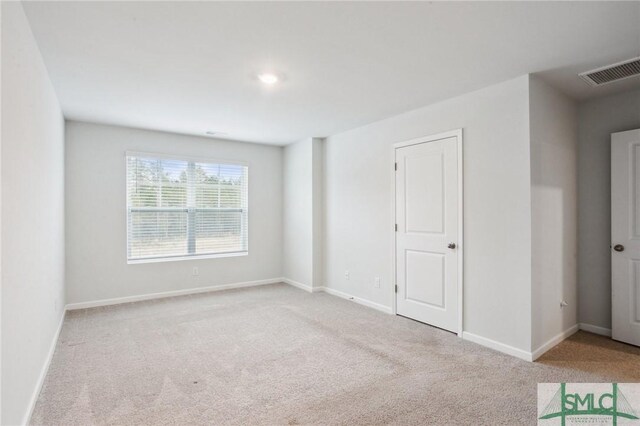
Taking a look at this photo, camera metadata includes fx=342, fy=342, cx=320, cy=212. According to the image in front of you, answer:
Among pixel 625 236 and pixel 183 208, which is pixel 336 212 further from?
pixel 625 236

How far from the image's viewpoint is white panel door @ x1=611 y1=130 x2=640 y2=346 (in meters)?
3.24

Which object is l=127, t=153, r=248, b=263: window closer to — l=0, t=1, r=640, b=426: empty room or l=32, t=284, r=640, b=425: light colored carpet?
l=0, t=1, r=640, b=426: empty room

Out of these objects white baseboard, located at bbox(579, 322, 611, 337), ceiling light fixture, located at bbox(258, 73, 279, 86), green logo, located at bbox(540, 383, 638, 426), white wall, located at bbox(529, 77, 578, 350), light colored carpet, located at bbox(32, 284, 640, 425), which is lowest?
green logo, located at bbox(540, 383, 638, 426)

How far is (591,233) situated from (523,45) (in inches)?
91.3

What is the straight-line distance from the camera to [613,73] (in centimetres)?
286

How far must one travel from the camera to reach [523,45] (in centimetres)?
242

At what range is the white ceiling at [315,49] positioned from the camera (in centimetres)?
204

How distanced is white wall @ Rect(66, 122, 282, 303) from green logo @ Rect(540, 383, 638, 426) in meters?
4.59

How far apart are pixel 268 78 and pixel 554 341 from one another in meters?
3.59

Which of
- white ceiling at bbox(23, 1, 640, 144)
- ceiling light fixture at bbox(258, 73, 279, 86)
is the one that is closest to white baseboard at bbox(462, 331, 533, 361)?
white ceiling at bbox(23, 1, 640, 144)

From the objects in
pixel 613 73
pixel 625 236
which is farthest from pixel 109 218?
pixel 625 236

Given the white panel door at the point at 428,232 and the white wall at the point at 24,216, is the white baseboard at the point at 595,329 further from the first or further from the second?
the white wall at the point at 24,216

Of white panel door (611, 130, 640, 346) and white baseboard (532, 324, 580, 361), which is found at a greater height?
white panel door (611, 130, 640, 346)

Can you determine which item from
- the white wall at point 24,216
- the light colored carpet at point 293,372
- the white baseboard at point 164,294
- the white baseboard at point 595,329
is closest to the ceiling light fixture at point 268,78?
the white wall at point 24,216
